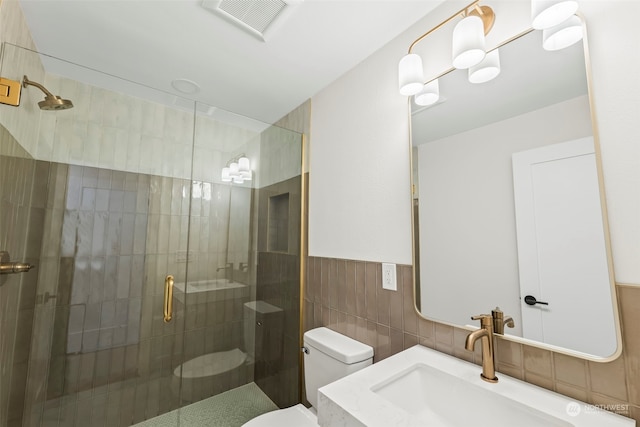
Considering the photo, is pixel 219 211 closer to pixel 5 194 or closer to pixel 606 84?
pixel 5 194

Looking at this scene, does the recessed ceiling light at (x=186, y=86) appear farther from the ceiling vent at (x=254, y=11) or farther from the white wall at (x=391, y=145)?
the white wall at (x=391, y=145)

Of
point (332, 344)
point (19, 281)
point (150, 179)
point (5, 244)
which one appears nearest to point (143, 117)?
point (150, 179)

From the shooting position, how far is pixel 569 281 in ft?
2.72

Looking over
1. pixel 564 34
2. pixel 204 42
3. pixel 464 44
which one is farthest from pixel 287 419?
pixel 204 42

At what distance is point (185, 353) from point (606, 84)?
2440 millimetres

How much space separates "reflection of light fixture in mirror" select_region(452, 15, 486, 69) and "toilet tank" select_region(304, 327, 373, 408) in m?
1.41

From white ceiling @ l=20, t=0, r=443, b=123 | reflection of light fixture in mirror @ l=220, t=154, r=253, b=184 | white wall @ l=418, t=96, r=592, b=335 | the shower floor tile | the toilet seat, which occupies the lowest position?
the shower floor tile

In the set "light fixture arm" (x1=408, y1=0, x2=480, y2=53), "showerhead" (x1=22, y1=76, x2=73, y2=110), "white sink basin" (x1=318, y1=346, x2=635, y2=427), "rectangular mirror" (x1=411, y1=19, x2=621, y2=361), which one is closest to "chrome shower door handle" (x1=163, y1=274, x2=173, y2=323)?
"showerhead" (x1=22, y1=76, x2=73, y2=110)

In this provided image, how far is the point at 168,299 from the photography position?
5.54ft

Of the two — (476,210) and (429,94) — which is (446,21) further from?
(476,210)

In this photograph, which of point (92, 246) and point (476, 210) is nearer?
point (476, 210)

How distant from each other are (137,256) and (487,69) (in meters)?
2.11

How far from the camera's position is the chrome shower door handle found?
5.48 ft

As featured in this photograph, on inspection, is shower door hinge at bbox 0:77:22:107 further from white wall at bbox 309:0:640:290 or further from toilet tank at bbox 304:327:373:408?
toilet tank at bbox 304:327:373:408
